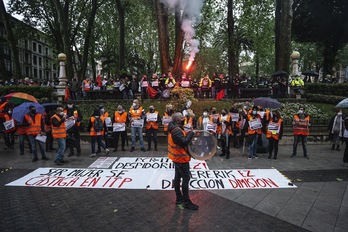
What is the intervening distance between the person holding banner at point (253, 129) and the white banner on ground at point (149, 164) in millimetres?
2070

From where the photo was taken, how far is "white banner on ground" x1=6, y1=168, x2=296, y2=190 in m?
6.96

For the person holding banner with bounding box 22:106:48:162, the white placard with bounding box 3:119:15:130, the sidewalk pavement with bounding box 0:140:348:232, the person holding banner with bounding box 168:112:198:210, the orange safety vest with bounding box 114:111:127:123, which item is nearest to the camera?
the sidewalk pavement with bounding box 0:140:348:232

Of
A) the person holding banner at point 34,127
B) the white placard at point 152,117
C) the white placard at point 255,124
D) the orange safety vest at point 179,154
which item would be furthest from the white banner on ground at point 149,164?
the orange safety vest at point 179,154

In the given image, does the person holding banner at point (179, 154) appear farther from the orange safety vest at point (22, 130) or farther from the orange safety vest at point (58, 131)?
the orange safety vest at point (22, 130)

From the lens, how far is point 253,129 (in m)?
9.88

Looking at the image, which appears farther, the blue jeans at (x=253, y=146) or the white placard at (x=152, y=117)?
the white placard at (x=152, y=117)

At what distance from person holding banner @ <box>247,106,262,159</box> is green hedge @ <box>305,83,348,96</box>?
11.5 meters

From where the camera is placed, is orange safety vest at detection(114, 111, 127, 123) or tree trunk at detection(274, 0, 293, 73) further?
tree trunk at detection(274, 0, 293, 73)

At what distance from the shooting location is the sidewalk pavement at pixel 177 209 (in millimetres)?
4840

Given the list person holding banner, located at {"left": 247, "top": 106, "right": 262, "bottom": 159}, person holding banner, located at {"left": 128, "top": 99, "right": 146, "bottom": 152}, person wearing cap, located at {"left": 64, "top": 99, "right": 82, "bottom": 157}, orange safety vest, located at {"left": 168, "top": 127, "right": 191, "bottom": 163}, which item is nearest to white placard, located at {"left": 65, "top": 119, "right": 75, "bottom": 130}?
person wearing cap, located at {"left": 64, "top": 99, "right": 82, "bottom": 157}

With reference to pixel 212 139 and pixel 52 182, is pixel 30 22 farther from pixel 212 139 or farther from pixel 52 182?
pixel 212 139

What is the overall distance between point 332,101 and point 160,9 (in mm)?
12532

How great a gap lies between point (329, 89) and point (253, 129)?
39.5 ft

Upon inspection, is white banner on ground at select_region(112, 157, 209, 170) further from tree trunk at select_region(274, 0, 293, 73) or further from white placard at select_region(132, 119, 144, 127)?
tree trunk at select_region(274, 0, 293, 73)
